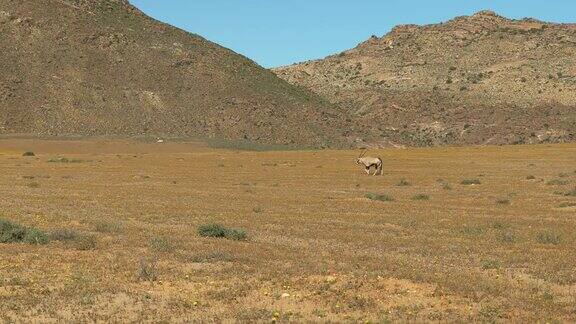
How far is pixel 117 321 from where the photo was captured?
11.8 m

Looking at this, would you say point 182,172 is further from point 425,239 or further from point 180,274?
point 180,274

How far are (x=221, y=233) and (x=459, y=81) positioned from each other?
12992cm

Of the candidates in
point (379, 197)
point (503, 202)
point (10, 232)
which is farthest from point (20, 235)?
point (503, 202)

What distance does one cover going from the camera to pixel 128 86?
11756 cm

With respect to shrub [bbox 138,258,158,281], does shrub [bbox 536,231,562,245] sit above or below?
above

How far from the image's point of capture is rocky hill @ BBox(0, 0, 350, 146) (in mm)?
109250

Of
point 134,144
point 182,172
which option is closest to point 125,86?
point 134,144

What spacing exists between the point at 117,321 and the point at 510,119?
119728 mm

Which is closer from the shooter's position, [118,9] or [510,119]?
[510,119]

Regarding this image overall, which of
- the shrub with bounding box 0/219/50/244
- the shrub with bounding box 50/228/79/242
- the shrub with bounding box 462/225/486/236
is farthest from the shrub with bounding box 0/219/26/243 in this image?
the shrub with bounding box 462/225/486/236

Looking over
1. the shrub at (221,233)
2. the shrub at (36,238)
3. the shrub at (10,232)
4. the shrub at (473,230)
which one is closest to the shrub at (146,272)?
the shrub at (36,238)

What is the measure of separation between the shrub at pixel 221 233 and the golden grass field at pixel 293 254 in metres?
0.41

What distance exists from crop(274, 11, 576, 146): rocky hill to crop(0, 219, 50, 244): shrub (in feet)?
337

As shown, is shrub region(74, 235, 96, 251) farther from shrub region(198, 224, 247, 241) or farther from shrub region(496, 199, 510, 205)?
shrub region(496, 199, 510, 205)
